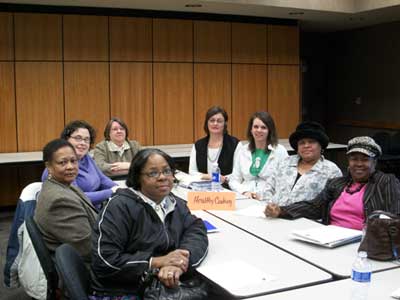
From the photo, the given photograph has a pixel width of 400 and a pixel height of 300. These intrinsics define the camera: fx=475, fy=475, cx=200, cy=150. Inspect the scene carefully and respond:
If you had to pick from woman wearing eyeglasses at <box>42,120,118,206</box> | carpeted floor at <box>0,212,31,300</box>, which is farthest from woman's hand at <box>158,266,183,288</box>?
carpeted floor at <box>0,212,31,300</box>

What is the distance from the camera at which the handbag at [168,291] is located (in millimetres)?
2065

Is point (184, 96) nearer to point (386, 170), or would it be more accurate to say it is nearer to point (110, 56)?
point (110, 56)

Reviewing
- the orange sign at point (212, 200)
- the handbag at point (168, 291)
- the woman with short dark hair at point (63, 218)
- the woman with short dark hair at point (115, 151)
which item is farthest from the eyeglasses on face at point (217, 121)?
the handbag at point (168, 291)

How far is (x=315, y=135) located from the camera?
3.34 m

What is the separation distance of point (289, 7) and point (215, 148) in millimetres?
3326

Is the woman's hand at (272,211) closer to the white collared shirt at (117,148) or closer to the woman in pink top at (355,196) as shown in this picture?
the woman in pink top at (355,196)

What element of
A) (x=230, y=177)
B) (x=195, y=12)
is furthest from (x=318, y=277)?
(x=195, y=12)

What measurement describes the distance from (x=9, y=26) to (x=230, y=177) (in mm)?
3935

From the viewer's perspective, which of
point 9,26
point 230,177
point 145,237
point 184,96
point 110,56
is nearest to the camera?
point 145,237

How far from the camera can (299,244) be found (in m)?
2.54

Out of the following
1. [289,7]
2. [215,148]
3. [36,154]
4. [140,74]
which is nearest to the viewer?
[215,148]

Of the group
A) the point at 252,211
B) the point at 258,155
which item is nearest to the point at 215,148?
the point at 258,155

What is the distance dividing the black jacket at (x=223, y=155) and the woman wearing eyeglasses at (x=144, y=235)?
2.17m

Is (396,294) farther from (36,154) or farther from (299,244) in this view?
(36,154)
